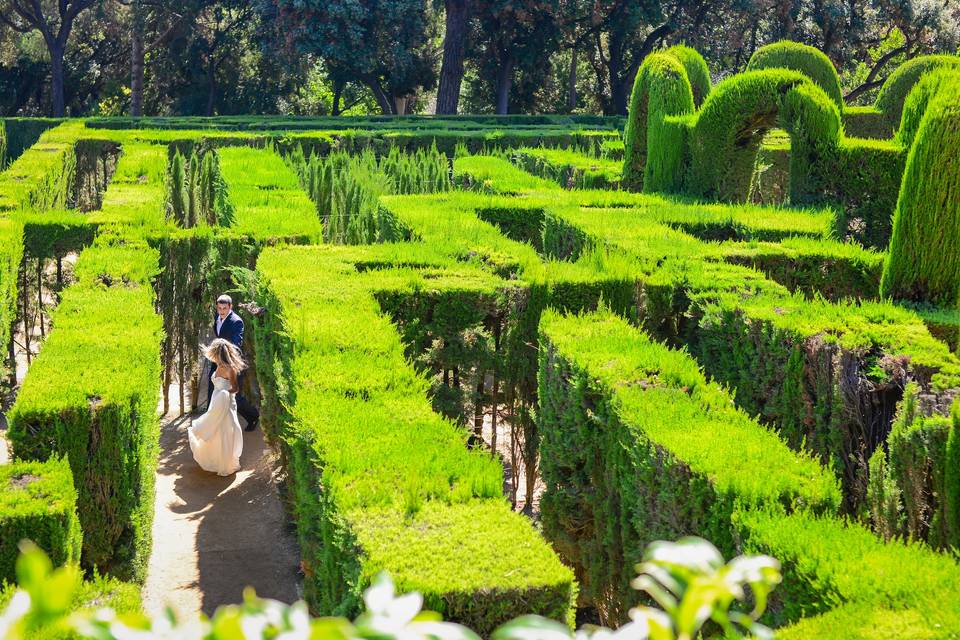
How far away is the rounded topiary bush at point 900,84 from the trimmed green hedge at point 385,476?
12.3 metres

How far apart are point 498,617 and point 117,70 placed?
43.2 m

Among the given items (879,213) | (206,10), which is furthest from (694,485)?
(206,10)

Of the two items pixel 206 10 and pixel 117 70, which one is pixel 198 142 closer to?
pixel 206 10

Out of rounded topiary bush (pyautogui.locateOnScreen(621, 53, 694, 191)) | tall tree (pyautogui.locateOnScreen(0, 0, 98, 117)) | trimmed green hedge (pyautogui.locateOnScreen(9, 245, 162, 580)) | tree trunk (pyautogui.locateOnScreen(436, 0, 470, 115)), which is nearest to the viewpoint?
trimmed green hedge (pyautogui.locateOnScreen(9, 245, 162, 580))

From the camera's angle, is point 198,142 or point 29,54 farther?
point 29,54

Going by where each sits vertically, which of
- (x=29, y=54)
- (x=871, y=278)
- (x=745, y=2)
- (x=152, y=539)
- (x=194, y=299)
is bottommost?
(x=152, y=539)

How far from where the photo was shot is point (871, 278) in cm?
919

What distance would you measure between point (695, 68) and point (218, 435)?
10195 millimetres

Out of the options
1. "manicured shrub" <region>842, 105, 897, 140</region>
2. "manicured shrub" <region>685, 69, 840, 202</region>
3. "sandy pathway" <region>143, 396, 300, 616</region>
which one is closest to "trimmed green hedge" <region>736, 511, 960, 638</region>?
"sandy pathway" <region>143, 396, 300, 616</region>

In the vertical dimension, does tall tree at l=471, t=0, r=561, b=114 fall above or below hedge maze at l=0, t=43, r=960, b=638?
above

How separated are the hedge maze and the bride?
325 mm

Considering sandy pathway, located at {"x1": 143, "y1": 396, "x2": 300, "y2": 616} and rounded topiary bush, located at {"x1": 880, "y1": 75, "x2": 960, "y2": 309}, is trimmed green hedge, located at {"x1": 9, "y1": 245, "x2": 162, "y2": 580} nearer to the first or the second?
sandy pathway, located at {"x1": 143, "y1": 396, "x2": 300, "y2": 616}

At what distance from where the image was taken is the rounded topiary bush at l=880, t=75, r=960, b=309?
805cm

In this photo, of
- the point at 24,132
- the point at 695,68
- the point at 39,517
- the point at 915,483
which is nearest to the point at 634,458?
the point at 915,483
